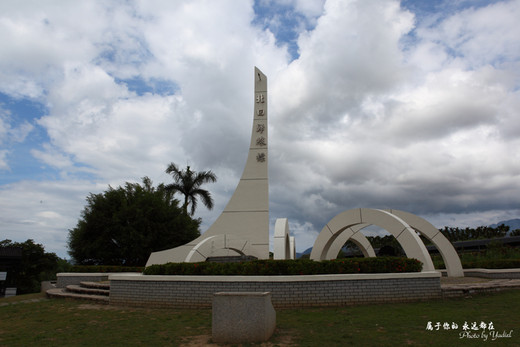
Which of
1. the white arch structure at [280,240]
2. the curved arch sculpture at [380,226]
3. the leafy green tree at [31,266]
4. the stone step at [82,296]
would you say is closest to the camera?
the stone step at [82,296]

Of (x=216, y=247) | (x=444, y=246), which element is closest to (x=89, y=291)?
(x=216, y=247)

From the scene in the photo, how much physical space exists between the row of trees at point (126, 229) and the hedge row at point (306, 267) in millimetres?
14429

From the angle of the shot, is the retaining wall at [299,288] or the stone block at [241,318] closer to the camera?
the stone block at [241,318]

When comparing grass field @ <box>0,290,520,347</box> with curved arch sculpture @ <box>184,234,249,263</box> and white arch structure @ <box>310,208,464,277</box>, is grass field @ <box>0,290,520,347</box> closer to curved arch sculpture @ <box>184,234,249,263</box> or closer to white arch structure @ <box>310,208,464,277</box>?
white arch structure @ <box>310,208,464,277</box>

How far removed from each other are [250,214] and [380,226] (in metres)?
8.43

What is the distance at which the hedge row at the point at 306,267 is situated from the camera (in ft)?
32.2

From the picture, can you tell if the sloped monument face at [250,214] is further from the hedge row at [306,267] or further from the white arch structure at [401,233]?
the hedge row at [306,267]

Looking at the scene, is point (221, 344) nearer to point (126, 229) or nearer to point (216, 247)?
point (216, 247)

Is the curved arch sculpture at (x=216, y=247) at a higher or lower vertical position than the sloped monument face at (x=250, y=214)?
lower

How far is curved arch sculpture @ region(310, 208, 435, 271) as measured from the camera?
1215 centimetres

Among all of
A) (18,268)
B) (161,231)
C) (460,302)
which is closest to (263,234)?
(161,231)

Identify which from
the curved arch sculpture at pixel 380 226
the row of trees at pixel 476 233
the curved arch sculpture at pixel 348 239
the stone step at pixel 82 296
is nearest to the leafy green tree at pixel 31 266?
the stone step at pixel 82 296

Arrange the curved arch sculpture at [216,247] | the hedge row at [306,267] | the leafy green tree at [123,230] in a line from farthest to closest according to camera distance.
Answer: the leafy green tree at [123,230]
the curved arch sculpture at [216,247]
the hedge row at [306,267]

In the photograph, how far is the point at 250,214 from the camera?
66.1 feet
